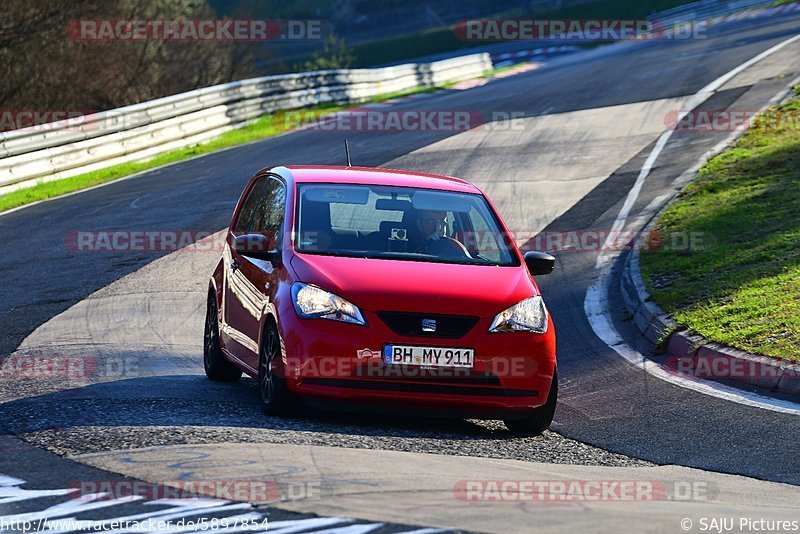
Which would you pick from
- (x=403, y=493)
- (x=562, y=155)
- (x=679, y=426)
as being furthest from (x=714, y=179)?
(x=403, y=493)

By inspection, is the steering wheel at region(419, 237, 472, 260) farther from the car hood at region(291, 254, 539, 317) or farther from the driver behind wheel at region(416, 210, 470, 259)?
the car hood at region(291, 254, 539, 317)

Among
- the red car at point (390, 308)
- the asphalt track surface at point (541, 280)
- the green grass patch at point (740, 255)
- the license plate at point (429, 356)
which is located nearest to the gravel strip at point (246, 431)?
the asphalt track surface at point (541, 280)

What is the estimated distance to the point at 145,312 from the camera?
1353 cm

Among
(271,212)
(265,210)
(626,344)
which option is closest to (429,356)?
(271,212)

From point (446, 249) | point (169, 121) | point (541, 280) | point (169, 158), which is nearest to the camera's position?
point (446, 249)

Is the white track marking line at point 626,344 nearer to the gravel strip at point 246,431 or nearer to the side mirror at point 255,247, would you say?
the gravel strip at point 246,431

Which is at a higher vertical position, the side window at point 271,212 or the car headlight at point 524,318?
the side window at point 271,212

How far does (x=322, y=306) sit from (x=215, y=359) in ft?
7.75

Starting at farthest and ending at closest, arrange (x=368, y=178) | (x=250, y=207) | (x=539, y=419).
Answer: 1. (x=250, y=207)
2. (x=368, y=178)
3. (x=539, y=419)

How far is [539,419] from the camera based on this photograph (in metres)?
8.66

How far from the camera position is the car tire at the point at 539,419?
863 centimetres

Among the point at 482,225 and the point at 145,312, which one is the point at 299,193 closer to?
the point at 482,225

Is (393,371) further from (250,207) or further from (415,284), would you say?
(250,207)

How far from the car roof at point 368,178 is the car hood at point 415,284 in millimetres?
1077
